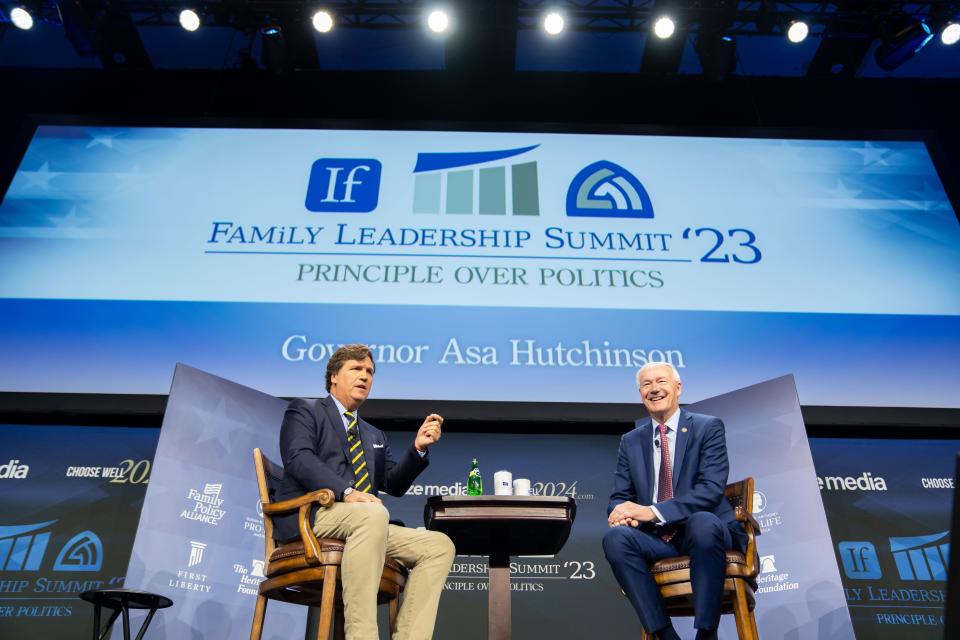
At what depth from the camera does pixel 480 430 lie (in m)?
4.29

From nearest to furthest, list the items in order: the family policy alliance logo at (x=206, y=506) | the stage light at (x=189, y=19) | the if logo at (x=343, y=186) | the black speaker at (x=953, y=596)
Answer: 1. the black speaker at (x=953, y=596)
2. the family policy alliance logo at (x=206, y=506)
3. the if logo at (x=343, y=186)
4. the stage light at (x=189, y=19)

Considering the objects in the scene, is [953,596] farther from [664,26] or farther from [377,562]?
[664,26]

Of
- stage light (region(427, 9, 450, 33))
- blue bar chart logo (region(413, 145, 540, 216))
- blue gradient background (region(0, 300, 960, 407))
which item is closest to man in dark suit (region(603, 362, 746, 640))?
blue gradient background (region(0, 300, 960, 407))

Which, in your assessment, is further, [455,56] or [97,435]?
[455,56]

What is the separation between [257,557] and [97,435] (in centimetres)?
136

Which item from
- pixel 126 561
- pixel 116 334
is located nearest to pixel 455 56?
pixel 116 334

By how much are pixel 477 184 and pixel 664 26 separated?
1730 millimetres

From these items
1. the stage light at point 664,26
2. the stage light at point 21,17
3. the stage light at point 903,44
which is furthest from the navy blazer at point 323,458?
the stage light at point 903,44

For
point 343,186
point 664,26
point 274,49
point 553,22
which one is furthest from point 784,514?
point 274,49

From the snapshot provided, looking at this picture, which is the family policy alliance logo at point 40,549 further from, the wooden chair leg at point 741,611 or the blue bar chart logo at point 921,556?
the blue bar chart logo at point 921,556

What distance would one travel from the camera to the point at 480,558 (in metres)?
4.03

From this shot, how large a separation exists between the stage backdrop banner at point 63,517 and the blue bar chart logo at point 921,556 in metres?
4.10

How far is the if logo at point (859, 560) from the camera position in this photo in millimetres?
4051

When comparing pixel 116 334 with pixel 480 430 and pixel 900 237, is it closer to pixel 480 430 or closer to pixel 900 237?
pixel 480 430
